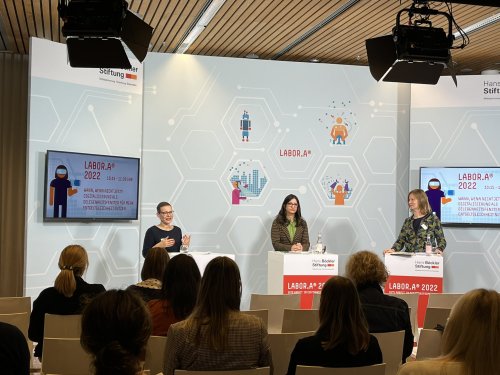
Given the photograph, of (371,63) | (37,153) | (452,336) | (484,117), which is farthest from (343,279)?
(484,117)

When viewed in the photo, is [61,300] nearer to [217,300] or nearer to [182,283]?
[182,283]

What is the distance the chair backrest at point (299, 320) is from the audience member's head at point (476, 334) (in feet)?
8.15

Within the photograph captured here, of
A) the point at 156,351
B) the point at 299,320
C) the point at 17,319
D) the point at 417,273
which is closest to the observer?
A: the point at 156,351

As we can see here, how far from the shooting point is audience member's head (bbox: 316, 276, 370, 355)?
2918mm

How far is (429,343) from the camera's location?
→ 396 cm

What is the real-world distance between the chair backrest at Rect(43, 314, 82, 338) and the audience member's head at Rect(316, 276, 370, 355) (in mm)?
1785

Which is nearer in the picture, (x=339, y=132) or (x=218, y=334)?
(x=218, y=334)

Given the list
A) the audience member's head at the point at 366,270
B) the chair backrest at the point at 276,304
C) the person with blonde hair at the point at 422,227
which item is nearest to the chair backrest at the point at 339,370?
the audience member's head at the point at 366,270

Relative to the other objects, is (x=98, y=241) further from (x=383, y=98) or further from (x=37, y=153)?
(x=383, y=98)

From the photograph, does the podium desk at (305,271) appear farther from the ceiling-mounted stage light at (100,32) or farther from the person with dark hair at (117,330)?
the person with dark hair at (117,330)

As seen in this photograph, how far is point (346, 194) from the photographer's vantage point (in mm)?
9797

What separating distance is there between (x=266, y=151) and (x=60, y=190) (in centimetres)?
300

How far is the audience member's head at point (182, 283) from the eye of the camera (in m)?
3.77

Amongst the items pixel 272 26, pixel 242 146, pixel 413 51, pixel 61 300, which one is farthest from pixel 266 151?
pixel 61 300
